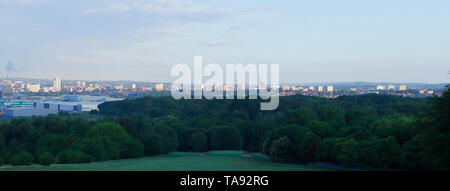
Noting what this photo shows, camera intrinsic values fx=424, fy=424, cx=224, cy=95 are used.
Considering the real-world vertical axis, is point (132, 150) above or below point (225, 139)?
above

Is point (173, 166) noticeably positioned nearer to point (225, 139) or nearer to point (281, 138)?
point (281, 138)

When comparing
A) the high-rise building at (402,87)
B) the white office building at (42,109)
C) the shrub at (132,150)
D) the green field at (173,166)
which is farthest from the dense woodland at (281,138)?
the white office building at (42,109)

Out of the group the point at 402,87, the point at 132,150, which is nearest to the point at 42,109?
the point at 132,150

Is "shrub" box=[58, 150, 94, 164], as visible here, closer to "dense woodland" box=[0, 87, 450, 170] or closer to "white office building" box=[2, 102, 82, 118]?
"dense woodland" box=[0, 87, 450, 170]

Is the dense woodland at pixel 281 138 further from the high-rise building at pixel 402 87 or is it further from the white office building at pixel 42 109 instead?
the white office building at pixel 42 109

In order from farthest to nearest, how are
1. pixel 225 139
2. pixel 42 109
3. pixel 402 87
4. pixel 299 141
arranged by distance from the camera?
1. pixel 402 87
2. pixel 42 109
3. pixel 225 139
4. pixel 299 141

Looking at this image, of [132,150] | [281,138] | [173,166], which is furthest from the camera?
[132,150]

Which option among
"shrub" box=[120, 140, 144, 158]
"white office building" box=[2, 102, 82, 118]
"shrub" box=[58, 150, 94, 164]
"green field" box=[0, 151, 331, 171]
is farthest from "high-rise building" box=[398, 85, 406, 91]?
"shrub" box=[58, 150, 94, 164]

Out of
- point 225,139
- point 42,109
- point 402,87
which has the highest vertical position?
point 402,87
